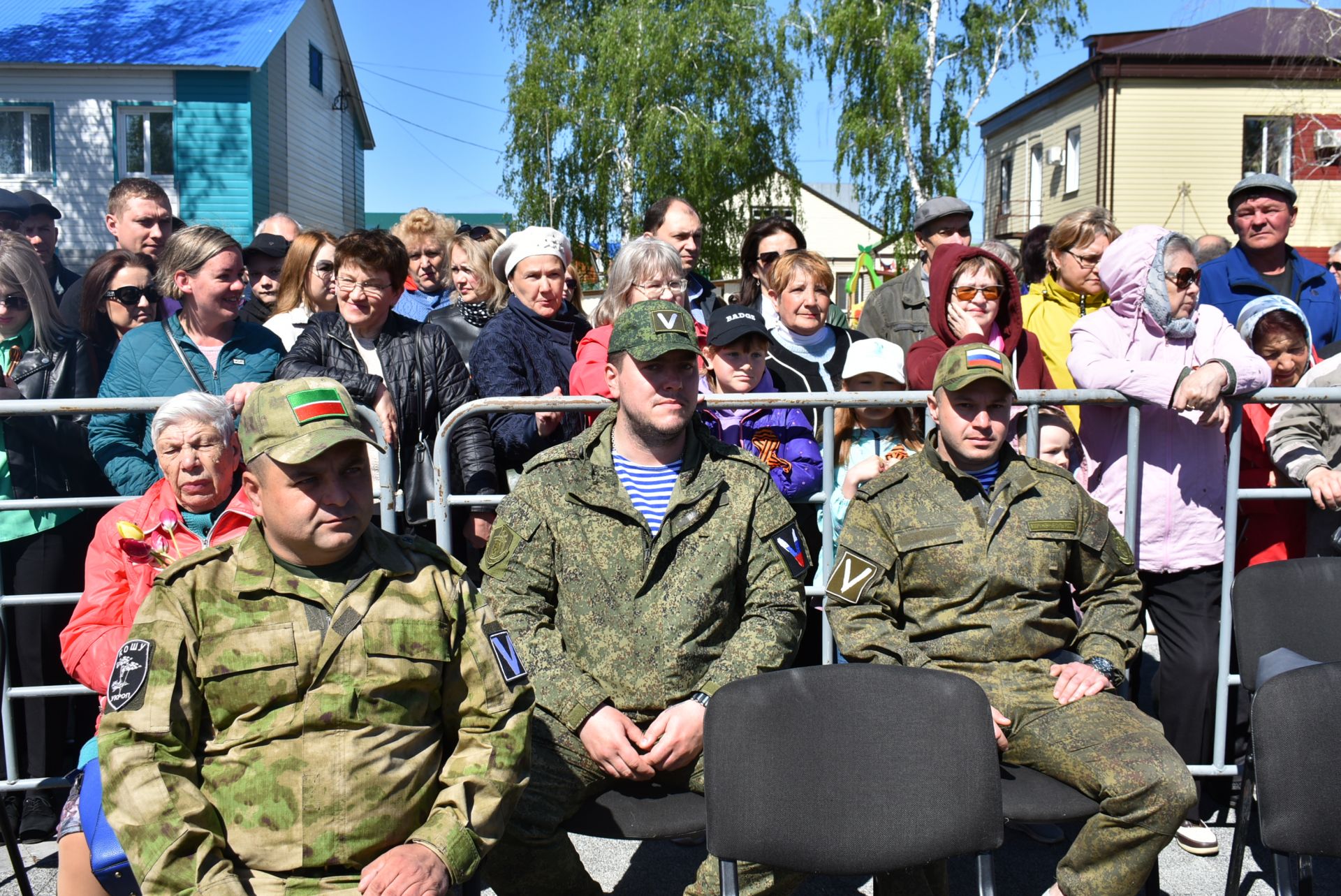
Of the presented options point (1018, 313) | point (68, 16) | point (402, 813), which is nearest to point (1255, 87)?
point (68, 16)

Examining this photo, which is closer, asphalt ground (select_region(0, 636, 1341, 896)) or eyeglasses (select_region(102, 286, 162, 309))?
asphalt ground (select_region(0, 636, 1341, 896))

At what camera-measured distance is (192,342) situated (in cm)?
436

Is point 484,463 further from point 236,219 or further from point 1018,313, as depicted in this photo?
point 236,219

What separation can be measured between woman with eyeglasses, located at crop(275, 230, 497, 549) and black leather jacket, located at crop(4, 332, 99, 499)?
773 mm

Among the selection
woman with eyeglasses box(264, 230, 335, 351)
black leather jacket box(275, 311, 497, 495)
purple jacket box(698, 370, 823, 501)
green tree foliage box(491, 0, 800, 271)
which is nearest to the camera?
purple jacket box(698, 370, 823, 501)

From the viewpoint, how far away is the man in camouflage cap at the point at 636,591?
310 centimetres

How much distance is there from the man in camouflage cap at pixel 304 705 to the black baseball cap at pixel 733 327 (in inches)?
68.5

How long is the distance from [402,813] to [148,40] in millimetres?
24252

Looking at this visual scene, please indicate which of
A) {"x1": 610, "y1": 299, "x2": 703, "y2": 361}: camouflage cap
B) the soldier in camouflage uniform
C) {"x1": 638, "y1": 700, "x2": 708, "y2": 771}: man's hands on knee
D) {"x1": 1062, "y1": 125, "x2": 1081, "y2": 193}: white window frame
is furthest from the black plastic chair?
{"x1": 1062, "y1": 125, "x2": 1081, "y2": 193}: white window frame

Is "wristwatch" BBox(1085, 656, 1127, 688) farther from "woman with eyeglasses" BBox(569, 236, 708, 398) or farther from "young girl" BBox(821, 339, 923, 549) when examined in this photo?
"woman with eyeglasses" BBox(569, 236, 708, 398)

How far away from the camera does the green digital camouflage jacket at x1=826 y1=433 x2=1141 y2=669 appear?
335cm

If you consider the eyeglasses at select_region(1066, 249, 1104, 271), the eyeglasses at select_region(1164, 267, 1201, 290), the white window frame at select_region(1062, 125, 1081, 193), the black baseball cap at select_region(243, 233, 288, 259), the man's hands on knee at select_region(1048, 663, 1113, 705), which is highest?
the white window frame at select_region(1062, 125, 1081, 193)

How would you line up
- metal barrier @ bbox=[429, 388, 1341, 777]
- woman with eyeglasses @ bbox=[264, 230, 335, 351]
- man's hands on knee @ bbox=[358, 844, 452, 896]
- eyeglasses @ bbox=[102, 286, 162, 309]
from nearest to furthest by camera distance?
1. man's hands on knee @ bbox=[358, 844, 452, 896]
2. metal barrier @ bbox=[429, 388, 1341, 777]
3. eyeglasses @ bbox=[102, 286, 162, 309]
4. woman with eyeglasses @ bbox=[264, 230, 335, 351]

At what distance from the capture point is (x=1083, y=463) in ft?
13.9
